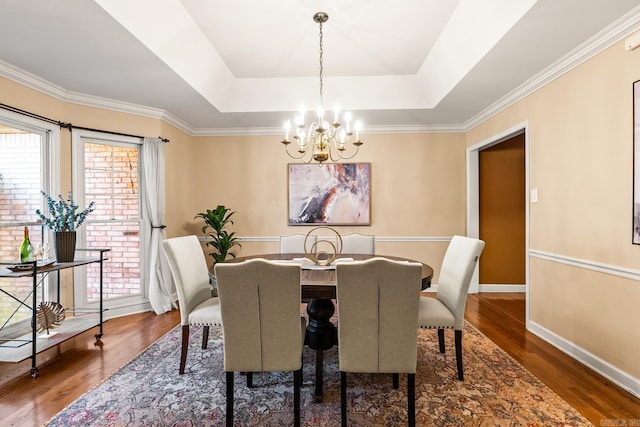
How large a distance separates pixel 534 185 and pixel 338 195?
8.01 feet

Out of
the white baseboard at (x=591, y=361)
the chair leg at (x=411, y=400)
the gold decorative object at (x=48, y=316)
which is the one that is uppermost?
the gold decorative object at (x=48, y=316)

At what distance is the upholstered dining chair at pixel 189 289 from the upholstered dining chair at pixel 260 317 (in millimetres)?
Answer: 559

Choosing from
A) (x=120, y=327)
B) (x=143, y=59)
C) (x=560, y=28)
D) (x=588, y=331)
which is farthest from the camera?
(x=120, y=327)

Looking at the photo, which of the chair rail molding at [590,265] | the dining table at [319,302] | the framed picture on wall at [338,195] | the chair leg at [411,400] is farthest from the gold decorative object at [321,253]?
the chair rail molding at [590,265]

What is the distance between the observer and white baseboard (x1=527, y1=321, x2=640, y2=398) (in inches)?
86.8

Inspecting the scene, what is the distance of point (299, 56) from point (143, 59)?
1.51m

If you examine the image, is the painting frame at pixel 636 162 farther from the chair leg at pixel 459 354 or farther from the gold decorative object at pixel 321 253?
the gold decorative object at pixel 321 253

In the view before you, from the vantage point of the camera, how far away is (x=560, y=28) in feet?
7.65

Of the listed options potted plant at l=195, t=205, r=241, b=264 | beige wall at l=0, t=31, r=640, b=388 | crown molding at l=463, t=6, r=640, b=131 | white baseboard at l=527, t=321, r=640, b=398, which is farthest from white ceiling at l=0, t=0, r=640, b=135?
white baseboard at l=527, t=321, r=640, b=398

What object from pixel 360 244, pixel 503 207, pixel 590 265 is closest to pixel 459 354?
pixel 590 265

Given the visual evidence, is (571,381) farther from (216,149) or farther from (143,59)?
(216,149)

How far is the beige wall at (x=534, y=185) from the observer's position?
7.67ft

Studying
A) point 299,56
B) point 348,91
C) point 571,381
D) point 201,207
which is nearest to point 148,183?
point 201,207

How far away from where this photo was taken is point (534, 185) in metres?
3.29
